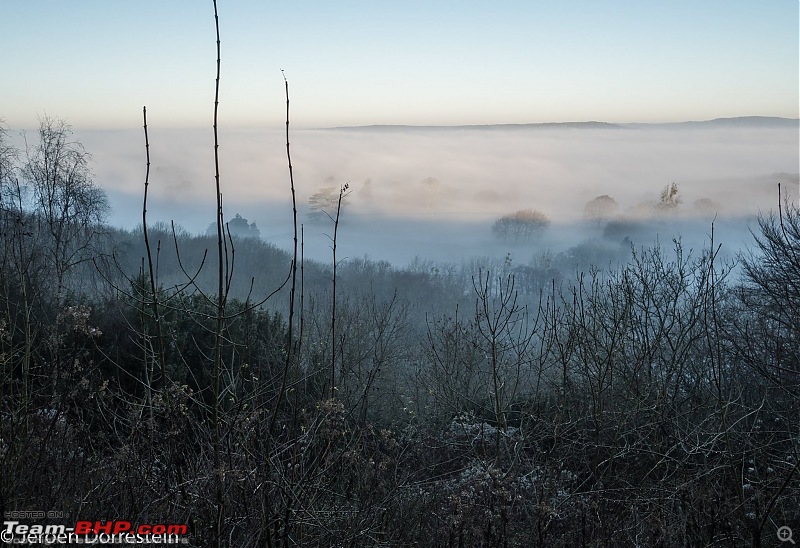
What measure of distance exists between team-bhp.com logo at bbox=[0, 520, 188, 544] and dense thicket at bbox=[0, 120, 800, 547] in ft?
0.38

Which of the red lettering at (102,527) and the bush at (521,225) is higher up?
the red lettering at (102,527)

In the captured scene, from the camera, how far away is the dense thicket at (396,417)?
9.83ft

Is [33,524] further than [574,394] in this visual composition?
No

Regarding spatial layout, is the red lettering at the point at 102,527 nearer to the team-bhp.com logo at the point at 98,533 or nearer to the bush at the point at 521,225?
the team-bhp.com logo at the point at 98,533

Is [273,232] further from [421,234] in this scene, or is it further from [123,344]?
[123,344]

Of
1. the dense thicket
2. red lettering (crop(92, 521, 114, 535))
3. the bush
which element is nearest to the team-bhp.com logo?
red lettering (crop(92, 521, 114, 535))

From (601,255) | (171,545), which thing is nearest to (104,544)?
(171,545)

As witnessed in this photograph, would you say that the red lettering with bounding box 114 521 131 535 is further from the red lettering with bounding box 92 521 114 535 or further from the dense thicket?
the dense thicket

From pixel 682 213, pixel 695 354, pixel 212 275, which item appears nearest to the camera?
pixel 695 354

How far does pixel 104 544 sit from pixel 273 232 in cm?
6667

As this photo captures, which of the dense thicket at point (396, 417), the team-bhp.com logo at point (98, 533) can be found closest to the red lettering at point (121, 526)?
the team-bhp.com logo at point (98, 533)

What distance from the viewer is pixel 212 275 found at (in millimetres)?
50562

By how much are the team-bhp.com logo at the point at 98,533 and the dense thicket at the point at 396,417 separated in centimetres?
12

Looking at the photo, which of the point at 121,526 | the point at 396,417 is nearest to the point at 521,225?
the point at 396,417
